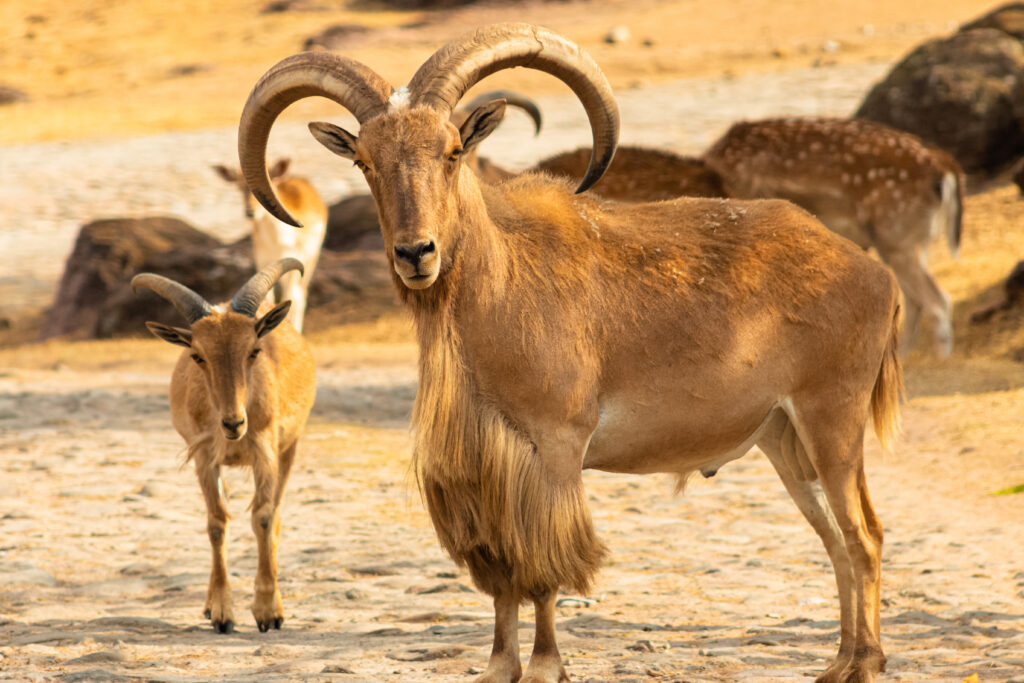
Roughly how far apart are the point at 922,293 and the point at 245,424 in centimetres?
834

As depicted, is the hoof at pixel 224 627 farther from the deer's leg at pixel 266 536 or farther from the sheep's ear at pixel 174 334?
the sheep's ear at pixel 174 334

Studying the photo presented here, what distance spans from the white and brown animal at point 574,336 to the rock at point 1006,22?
16968 mm

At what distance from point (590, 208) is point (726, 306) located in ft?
2.48

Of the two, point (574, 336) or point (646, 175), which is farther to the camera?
point (646, 175)

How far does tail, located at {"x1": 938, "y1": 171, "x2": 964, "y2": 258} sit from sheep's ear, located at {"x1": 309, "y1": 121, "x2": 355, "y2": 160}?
30.3 ft

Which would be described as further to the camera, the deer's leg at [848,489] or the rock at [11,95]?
the rock at [11,95]

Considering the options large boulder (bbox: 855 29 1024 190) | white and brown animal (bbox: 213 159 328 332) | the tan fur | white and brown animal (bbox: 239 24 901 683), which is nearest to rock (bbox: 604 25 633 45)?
large boulder (bbox: 855 29 1024 190)

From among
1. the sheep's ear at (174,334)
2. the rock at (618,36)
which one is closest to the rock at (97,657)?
the sheep's ear at (174,334)

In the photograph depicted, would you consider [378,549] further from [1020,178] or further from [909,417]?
[1020,178]

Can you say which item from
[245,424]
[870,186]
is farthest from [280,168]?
[245,424]

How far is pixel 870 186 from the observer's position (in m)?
13.0

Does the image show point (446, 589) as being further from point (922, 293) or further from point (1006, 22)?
point (1006, 22)

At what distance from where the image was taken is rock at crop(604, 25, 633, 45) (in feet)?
130

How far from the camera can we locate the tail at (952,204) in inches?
517
